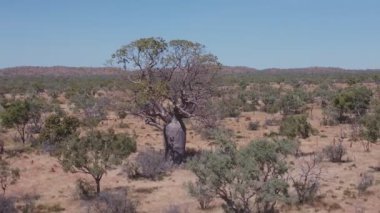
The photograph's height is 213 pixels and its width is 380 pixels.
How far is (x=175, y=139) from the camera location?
25.9 metres

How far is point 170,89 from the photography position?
1021 inches

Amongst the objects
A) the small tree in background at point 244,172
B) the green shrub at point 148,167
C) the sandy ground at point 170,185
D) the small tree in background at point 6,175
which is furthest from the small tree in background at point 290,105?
the small tree in background at point 244,172

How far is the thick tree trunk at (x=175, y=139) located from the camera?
84.8 ft

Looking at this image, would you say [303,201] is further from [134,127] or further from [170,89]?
[134,127]

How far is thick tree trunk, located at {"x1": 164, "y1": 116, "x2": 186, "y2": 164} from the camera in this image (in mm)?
25859

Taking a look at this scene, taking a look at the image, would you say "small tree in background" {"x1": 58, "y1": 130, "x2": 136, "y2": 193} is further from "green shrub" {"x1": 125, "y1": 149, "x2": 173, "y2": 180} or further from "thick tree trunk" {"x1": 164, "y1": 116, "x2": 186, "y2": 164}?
"thick tree trunk" {"x1": 164, "y1": 116, "x2": 186, "y2": 164}

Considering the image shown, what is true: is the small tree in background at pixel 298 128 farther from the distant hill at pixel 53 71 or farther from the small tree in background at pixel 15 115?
the distant hill at pixel 53 71

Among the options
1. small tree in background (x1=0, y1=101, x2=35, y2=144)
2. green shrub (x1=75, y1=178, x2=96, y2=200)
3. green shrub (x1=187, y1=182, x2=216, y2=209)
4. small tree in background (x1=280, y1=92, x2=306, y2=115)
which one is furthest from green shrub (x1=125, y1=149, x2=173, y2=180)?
small tree in background (x1=280, y1=92, x2=306, y2=115)

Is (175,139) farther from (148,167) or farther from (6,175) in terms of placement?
(6,175)

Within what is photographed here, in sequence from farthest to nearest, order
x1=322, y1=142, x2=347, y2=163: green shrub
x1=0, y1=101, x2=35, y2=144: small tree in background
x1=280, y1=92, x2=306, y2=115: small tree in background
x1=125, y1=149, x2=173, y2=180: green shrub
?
x1=280, y1=92, x2=306, y2=115: small tree in background
x1=0, y1=101, x2=35, y2=144: small tree in background
x1=322, y1=142, x2=347, y2=163: green shrub
x1=125, y1=149, x2=173, y2=180: green shrub

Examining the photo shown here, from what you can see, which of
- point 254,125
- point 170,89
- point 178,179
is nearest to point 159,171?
point 178,179

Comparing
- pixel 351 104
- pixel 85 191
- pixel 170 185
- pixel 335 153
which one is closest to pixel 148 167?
pixel 170 185

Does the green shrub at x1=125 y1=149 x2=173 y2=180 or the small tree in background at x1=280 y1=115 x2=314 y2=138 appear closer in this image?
the green shrub at x1=125 y1=149 x2=173 y2=180

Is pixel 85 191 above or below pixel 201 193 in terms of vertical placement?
below
